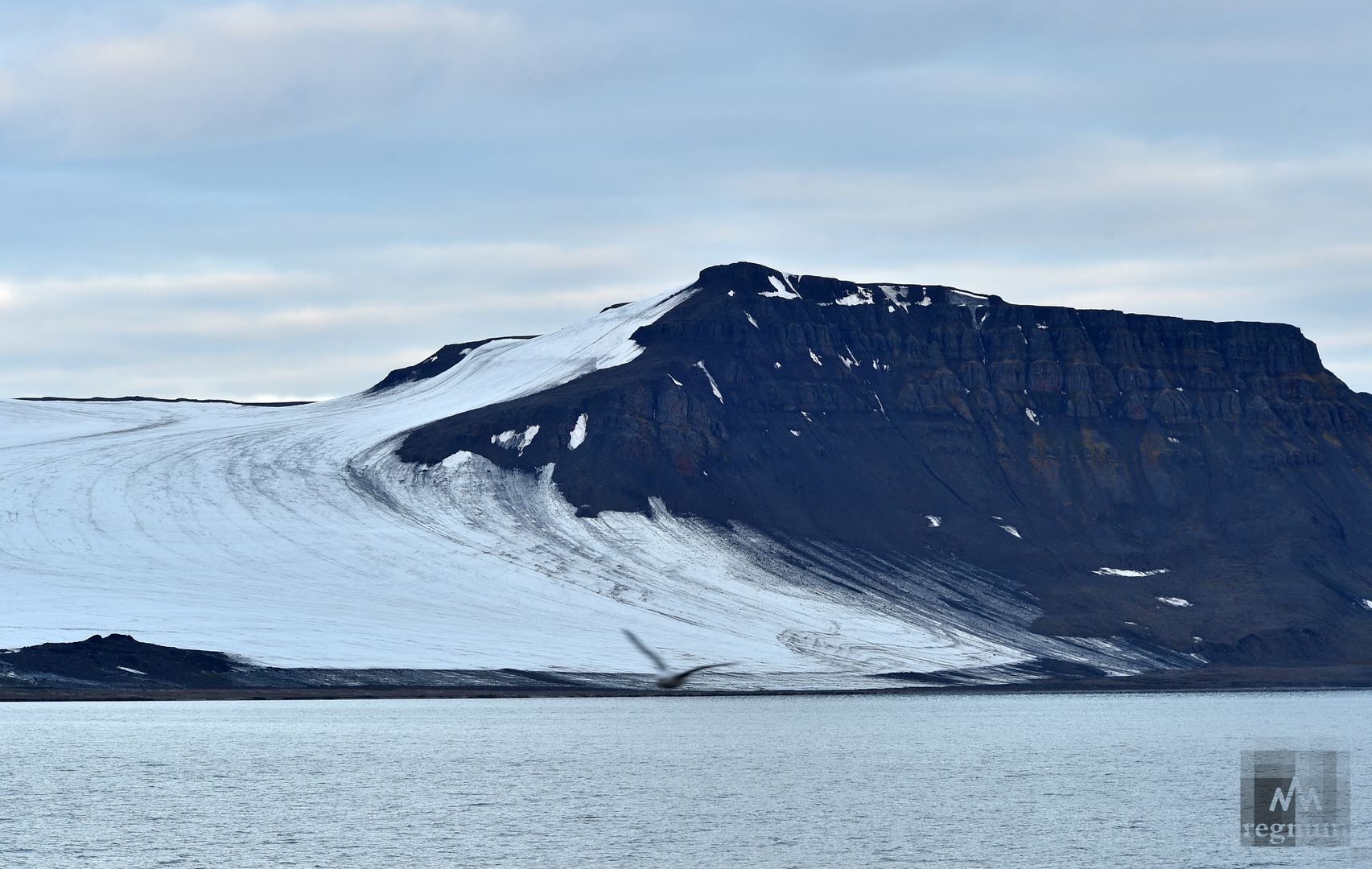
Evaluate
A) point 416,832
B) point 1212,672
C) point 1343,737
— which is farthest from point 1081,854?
point 1212,672

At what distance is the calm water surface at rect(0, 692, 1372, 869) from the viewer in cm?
6881

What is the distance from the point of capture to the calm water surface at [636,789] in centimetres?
6881

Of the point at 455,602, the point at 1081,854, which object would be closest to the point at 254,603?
the point at 455,602

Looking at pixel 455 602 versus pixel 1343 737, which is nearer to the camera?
pixel 1343 737

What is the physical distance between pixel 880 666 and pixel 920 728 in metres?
40.4

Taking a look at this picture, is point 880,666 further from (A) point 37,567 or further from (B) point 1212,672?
(A) point 37,567

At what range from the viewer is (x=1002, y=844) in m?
71.2

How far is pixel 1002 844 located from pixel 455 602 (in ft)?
395

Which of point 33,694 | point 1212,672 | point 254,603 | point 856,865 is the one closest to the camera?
point 856,865

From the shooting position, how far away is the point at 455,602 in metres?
186

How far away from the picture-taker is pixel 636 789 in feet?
303

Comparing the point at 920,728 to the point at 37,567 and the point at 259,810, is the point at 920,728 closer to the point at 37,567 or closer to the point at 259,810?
the point at 259,810

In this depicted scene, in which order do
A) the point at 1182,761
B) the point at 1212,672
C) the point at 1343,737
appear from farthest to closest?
the point at 1212,672
the point at 1343,737
the point at 1182,761

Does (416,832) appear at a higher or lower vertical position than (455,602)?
lower
